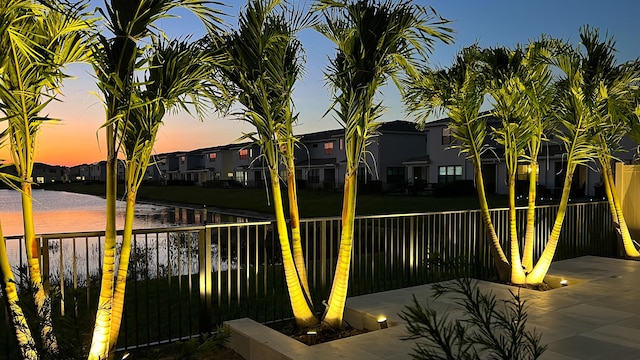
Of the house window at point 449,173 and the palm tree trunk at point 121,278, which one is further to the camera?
the house window at point 449,173

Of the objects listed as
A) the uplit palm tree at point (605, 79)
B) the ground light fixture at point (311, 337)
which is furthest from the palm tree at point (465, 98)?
the ground light fixture at point (311, 337)

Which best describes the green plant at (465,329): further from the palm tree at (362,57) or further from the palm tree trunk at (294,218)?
the palm tree trunk at (294,218)

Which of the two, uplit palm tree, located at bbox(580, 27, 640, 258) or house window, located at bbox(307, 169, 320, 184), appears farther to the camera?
house window, located at bbox(307, 169, 320, 184)

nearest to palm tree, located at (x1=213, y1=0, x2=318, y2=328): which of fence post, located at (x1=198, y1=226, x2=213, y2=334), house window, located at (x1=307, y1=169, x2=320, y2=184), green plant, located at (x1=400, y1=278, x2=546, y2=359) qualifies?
fence post, located at (x1=198, y1=226, x2=213, y2=334)

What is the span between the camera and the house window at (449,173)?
1125 inches

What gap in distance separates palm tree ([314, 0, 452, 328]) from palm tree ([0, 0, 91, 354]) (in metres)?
2.05

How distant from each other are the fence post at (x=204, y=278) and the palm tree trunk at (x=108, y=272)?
1349mm

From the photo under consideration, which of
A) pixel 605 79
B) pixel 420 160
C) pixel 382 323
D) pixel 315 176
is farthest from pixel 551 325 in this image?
pixel 315 176

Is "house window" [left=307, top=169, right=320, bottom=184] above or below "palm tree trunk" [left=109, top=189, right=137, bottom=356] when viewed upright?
above

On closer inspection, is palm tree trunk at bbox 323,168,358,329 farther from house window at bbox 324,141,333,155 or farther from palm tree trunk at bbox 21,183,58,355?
house window at bbox 324,141,333,155

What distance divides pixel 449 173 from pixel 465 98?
24.1 meters

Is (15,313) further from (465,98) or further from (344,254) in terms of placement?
(465,98)

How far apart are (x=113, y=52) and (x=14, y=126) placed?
30.2 inches

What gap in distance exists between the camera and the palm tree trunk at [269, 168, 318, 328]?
4.23 m
